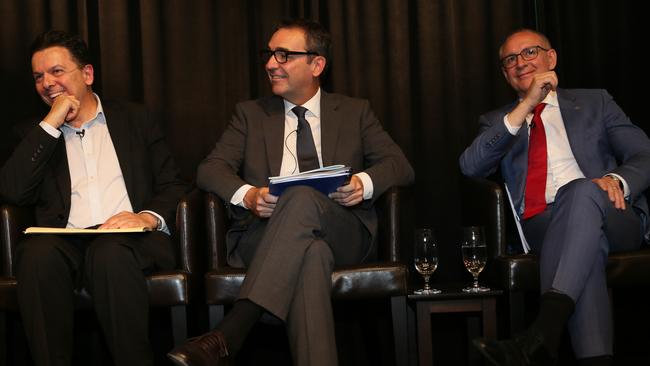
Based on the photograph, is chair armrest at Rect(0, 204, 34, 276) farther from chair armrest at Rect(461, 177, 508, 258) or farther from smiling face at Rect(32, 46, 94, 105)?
chair armrest at Rect(461, 177, 508, 258)

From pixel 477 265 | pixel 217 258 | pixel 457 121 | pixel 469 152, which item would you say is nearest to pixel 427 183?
pixel 457 121

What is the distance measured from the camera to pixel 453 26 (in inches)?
154

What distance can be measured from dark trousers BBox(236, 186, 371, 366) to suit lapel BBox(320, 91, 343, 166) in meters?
0.52

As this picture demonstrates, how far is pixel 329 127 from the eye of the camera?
134 inches

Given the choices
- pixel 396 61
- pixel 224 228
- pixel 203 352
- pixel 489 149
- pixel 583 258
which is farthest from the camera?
pixel 396 61

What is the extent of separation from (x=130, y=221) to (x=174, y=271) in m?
0.28

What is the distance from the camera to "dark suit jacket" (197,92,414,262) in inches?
127

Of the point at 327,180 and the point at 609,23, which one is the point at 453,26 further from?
the point at 327,180

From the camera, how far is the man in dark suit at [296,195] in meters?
2.62

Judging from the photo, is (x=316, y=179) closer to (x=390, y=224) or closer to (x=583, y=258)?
(x=390, y=224)

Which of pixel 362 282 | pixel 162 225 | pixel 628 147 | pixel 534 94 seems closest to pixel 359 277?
pixel 362 282

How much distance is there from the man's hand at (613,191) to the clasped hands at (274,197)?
0.87 metres

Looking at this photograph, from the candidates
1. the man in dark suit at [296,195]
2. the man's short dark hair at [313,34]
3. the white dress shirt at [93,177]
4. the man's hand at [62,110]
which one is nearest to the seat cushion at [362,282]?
the man in dark suit at [296,195]

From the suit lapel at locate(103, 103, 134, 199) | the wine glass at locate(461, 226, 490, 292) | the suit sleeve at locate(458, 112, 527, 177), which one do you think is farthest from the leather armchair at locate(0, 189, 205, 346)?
the suit sleeve at locate(458, 112, 527, 177)
